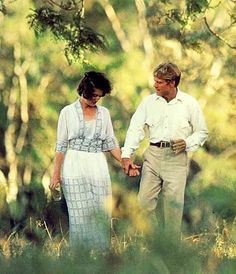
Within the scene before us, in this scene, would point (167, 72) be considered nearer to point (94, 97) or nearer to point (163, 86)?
point (163, 86)

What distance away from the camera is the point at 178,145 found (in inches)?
285

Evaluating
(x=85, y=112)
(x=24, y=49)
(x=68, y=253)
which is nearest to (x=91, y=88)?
(x=85, y=112)

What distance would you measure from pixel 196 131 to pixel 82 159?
79cm

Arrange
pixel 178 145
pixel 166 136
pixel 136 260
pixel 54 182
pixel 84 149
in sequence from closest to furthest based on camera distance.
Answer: pixel 136 260 → pixel 54 182 → pixel 84 149 → pixel 178 145 → pixel 166 136

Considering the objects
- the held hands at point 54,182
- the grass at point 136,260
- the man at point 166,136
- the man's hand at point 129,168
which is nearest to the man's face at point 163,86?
the man at point 166,136

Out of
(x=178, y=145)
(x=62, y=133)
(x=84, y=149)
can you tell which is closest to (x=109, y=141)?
(x=84, y=149)

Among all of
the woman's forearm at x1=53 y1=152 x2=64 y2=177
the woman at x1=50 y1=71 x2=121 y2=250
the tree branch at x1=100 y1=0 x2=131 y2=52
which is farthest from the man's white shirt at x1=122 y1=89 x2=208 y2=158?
the tree branch at x1=100 y1=0 x2=131 y2=52

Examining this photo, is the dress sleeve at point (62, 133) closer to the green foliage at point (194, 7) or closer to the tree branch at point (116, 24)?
the green foliage at point (194, 7)

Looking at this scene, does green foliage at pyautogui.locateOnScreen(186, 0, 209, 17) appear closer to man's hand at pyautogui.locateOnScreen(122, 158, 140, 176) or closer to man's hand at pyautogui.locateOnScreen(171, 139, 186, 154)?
man's hand at pyautogui.locateOnScreen(171, 139, 186, 154)

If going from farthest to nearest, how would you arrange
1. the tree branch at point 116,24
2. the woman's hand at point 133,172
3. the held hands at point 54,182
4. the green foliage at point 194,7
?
the tree branch at point 116,24
the woman's hand at point 133,172
the held hands at point 54,182
the green foliage at point 194,7

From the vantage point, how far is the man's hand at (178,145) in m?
7.23

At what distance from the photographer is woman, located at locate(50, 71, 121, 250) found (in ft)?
22.8

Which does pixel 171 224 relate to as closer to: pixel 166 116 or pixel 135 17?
pixel 166 116

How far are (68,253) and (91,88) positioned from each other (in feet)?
9.62
